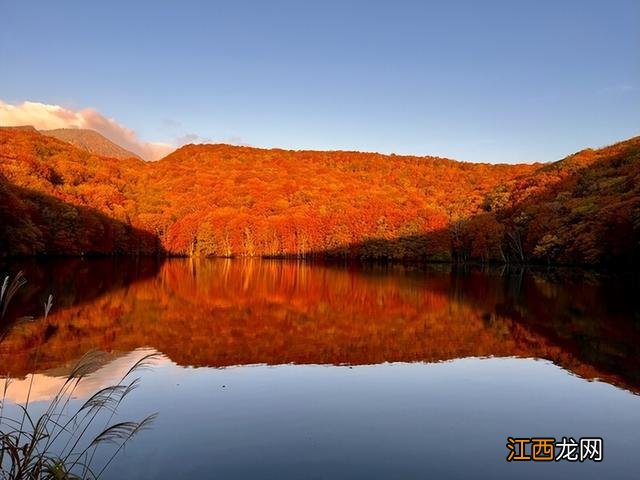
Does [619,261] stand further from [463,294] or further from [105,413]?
[105,413]

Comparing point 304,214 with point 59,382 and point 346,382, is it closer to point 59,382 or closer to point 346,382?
point 346,382

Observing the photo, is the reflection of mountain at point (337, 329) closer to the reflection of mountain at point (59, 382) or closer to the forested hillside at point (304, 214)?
the reflection of mountain at point (59, 382)

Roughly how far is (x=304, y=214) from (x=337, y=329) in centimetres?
10785

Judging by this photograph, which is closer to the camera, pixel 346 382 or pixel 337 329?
pixel 346 382

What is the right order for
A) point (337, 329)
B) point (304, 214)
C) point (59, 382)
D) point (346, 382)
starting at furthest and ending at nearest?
point (304, 214) < point (337, 329) < point (346, 382) < point (59, 382)

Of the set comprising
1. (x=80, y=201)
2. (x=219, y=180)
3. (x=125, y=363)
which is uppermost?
(x=219, y=180)

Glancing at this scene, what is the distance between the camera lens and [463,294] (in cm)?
4291

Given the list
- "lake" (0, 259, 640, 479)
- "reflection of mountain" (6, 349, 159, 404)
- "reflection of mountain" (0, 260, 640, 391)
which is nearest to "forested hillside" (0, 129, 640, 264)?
"reflection of mountain" (0, 260, 640, 391)

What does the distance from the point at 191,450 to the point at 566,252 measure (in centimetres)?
8569

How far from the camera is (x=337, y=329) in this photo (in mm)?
25656

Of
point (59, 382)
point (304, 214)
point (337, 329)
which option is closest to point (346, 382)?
point (59, 382)

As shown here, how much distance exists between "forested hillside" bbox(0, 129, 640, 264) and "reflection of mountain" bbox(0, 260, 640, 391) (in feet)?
135

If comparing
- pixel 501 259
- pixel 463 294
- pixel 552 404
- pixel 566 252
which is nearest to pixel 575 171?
pixel 501 259

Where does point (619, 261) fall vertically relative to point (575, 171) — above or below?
below
